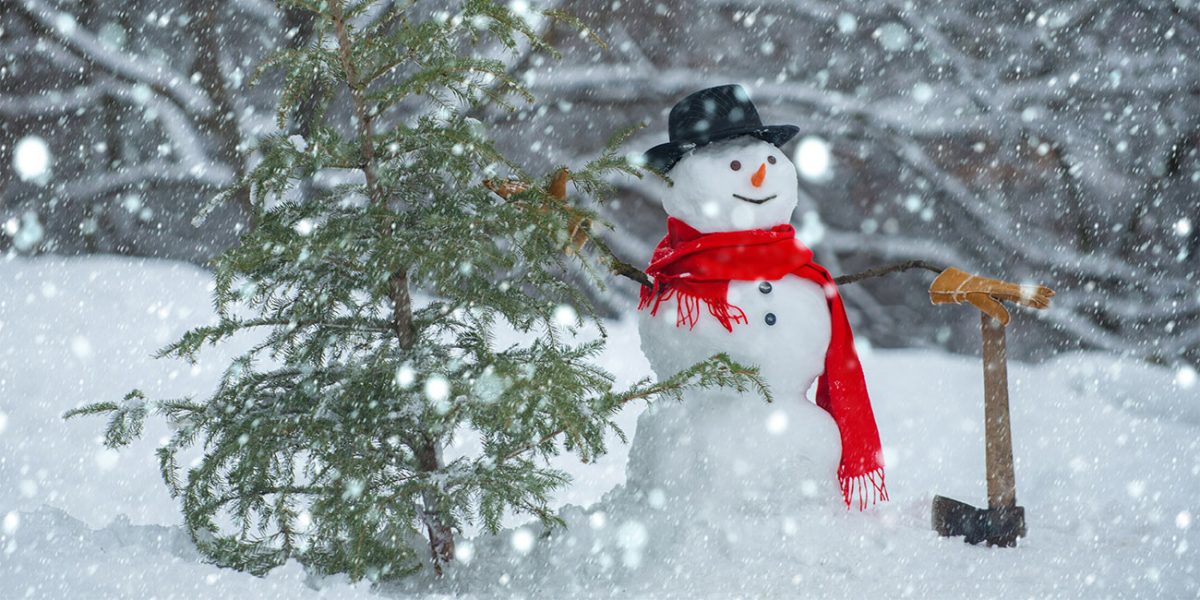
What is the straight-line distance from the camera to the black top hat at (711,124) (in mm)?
3098

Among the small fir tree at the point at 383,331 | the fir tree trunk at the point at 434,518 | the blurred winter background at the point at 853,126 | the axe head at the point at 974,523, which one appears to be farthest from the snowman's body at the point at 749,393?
the blurred winter background at the point at 853,126

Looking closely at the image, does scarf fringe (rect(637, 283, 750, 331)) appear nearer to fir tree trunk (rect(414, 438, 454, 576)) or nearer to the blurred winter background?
fir tree trunk (rect(414, 438, 454, 576))

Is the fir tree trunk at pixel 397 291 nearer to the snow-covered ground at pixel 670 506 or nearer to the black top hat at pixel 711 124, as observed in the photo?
the snow-covered ground at pixel 670 506

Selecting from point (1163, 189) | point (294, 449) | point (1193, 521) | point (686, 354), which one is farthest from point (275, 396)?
point (1163, 189)

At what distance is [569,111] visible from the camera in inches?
275

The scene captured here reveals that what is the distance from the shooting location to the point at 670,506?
2975 mm

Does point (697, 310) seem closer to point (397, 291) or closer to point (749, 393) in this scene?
point (749, 393)

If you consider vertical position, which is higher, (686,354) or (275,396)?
(686,354)

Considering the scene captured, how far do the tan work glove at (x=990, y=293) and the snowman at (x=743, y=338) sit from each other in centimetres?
35

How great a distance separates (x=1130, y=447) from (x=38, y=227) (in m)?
6.34

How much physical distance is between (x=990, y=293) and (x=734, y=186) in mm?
849

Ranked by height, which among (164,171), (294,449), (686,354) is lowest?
(294,449)

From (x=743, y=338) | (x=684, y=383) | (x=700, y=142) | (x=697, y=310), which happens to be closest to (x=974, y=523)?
(x=743, y=338)

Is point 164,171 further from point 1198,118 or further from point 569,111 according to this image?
point 1198,118
